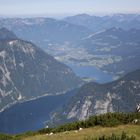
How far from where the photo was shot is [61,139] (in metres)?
57.7

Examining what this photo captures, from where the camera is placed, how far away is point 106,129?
61.9 metres

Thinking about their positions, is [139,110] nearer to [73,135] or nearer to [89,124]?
[89,124]

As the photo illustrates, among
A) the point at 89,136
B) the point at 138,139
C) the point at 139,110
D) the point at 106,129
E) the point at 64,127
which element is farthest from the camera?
the point at 139,110

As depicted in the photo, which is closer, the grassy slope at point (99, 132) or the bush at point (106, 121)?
the grassy slope at point (99, 132)

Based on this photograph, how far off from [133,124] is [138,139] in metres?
12.5

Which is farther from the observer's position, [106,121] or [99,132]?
[106,121]

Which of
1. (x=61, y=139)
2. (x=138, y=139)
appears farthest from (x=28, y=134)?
(x=138, y=139)

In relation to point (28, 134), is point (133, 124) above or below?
above

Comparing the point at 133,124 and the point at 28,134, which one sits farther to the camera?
the point at 28,134

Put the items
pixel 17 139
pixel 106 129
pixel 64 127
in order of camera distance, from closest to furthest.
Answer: pixel 106 129
pixel 17 139
pixel 64 127

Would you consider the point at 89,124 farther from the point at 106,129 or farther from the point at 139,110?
the point at 139,110

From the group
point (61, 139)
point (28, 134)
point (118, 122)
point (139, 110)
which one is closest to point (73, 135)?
point (61, 139)

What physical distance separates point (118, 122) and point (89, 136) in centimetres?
952

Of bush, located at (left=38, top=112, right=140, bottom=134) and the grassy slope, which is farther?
bush, located at (left=38, top=112, right=140, bottom=134)
